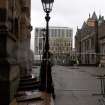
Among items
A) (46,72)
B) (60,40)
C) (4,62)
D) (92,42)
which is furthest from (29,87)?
(60,40)

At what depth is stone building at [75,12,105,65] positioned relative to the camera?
3364 inches

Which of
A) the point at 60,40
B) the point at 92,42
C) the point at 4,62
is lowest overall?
the point at 4,62

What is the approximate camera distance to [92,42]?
94.2 metres

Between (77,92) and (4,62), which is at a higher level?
(4,62)

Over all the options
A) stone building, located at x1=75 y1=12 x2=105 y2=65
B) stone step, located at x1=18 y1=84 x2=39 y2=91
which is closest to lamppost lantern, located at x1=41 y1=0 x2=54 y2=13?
stone step, located at x1=18 y1=84 x2=39 y2=91

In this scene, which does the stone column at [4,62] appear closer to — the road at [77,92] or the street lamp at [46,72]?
the road at [77,92]

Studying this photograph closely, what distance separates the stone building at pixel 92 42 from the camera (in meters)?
85.4

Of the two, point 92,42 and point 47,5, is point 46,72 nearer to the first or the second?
point 47,5

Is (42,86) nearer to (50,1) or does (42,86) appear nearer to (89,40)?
(50,1)

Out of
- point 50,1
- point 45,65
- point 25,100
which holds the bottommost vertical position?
point 25,100

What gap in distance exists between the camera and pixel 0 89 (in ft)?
27.8

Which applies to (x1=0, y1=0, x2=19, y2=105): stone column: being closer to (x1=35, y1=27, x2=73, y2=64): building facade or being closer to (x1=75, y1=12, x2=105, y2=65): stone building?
(x1=75, y1=12, x2=105, y2=65): stone building

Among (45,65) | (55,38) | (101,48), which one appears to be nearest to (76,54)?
(55,38)

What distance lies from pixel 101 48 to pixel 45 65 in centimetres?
7105
